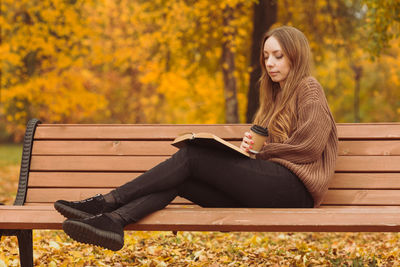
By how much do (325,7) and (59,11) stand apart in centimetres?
528

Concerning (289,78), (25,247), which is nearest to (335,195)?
(289,78)

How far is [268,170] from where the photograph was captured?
3.16 m

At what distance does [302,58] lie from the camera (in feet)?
11.4

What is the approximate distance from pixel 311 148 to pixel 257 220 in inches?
23.0

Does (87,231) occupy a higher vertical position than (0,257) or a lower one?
higher

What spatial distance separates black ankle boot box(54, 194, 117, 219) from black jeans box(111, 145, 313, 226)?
0.25 ft

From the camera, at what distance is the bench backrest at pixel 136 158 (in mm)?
3680

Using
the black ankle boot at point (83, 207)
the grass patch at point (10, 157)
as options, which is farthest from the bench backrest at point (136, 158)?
the grass patch at point (10, 157)

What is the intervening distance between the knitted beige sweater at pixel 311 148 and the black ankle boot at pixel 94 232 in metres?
1.06

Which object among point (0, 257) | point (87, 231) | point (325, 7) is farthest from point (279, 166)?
point (325, 7)

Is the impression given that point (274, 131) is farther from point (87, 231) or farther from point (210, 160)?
point (87, 231)

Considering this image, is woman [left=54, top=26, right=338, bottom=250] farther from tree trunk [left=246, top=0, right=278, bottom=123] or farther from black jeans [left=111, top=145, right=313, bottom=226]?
tree trunk [left=246, top=0, right=278, bottom=123]

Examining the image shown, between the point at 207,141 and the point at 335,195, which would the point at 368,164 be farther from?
the point at 207,141

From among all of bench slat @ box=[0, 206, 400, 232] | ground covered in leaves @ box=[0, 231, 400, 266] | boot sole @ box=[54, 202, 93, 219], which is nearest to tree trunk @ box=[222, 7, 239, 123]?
ground covered in leaves @ box=[0, 231, 400, 266]
